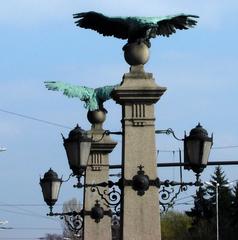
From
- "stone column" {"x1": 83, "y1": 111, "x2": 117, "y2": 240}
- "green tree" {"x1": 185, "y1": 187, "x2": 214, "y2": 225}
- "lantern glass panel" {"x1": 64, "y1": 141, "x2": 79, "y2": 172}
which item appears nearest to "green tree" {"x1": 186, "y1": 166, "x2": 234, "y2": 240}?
"green tree" {"x1": 185, "y1": 187, "x2": 214, "y2": 225}

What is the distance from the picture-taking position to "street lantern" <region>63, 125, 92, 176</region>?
570 inches

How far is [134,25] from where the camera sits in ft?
49.4

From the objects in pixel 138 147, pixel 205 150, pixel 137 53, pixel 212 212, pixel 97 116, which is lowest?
pixel 205 150

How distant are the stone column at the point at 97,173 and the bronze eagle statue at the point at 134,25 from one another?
22.8ft

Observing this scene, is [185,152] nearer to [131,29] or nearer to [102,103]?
[131,29]

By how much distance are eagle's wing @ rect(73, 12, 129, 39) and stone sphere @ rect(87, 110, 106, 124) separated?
692cm

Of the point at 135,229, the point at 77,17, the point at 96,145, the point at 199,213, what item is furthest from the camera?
the point at 199,213

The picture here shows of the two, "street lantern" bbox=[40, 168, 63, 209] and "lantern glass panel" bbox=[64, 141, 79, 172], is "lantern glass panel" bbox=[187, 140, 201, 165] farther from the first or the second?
"street lantern" bbox=[40, 168, 63, 209]

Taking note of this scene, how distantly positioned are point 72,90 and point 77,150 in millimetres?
7468

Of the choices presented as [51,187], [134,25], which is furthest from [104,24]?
[51,187]

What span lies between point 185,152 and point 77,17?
274cm

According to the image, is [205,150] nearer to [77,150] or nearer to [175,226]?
[77,150]

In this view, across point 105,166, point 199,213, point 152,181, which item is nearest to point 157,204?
point 152,181

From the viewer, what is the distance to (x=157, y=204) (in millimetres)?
14555
